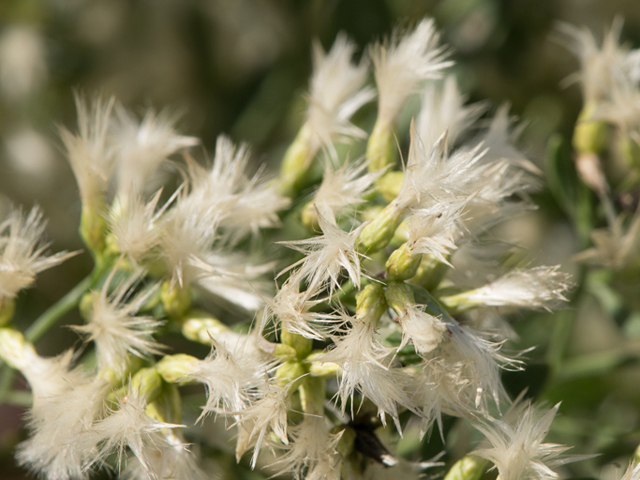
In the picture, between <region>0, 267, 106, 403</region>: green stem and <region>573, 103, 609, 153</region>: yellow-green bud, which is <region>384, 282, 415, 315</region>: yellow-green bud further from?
<region>573, 103, 609, 153</region>: yellow-green bud

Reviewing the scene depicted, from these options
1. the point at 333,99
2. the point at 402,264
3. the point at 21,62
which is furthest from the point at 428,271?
the point at 21,62

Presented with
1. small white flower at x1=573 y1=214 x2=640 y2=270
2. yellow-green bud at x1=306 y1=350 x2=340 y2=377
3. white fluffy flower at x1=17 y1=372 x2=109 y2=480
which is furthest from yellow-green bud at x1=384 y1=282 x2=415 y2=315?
small white flower at x1=573 y1=214 x2=640 y2=270

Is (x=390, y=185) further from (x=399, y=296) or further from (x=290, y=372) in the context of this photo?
(x=290, y=372)

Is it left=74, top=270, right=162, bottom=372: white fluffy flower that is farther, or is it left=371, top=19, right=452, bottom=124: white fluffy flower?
left=371, top=19, right=452, bottom=124: white fluffy flower

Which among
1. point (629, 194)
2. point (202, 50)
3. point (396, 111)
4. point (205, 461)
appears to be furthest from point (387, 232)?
point (202, 50)

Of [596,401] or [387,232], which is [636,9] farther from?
[387,232]

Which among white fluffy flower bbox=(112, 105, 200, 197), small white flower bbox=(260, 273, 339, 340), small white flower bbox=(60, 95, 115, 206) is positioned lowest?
small white flower bbox=(260, 273, 339, 340)

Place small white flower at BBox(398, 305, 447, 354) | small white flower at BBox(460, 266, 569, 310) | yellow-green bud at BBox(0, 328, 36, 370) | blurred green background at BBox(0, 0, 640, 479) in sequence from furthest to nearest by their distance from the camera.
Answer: blurred green background at BBox(0, 0, 640, 479), yellow-green bud at BBox(0, 328, 36, 370), small white flower at BBox(460, 266, 569, 310), small white flower at BBox(398, 305, 447, 354)

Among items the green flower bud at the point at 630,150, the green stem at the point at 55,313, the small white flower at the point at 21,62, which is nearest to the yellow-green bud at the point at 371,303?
the green stem at the point at 55,313
